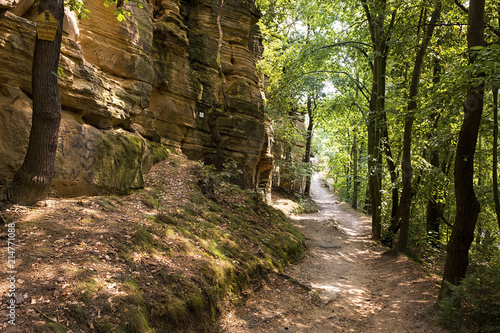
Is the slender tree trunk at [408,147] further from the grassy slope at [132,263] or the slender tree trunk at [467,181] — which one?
the grassy slope at [132,263]

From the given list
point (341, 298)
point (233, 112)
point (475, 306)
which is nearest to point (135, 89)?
point (233, 112)

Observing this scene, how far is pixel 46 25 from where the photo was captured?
198 inches

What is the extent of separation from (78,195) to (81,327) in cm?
370

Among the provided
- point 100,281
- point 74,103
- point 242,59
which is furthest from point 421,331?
point 242,59

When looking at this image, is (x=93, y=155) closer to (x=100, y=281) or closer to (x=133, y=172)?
(x=133, y=172)

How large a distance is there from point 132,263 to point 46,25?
4.43 meters

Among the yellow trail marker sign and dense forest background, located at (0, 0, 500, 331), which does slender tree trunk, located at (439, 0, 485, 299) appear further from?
the yellow trail marker sign

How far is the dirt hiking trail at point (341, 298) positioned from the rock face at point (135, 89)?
14.9ft

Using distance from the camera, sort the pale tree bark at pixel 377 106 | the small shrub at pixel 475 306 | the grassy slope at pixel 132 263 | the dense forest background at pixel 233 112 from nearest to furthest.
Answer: the grassy slope at pixel 132 263, the small shrub at pixel 475 306, the dense forest background at pixel 233 112, the pale tree bark at pixel 377 106

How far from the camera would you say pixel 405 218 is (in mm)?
10977

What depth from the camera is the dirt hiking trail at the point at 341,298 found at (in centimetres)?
598

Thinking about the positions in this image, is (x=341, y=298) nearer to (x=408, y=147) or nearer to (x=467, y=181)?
(x=467, y=181)

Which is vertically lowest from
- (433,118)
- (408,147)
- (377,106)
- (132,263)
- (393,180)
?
(132,263)

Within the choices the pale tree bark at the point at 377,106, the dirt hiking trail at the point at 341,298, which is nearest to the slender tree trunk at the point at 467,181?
the dirt hiking trail at the point at 341,298
